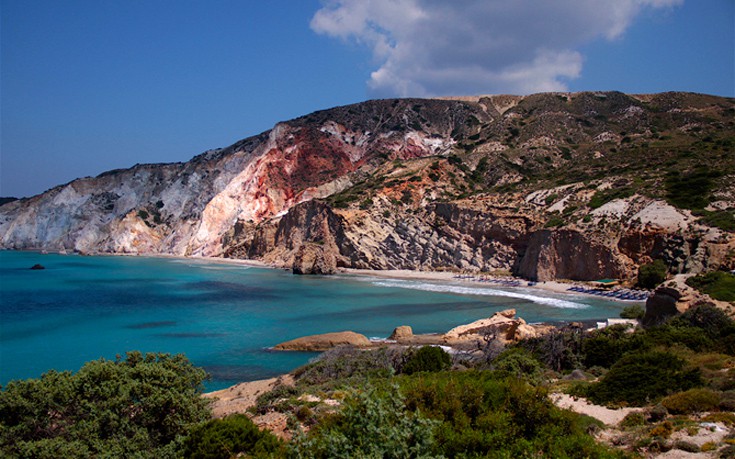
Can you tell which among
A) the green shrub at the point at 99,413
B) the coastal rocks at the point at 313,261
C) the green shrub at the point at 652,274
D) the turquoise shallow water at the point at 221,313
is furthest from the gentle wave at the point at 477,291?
the green shrub at the point at 99,413

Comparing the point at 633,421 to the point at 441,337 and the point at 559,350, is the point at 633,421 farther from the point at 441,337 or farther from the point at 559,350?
the point at 441,337

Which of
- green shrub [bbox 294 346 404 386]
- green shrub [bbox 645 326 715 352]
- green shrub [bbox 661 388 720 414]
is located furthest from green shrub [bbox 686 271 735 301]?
green shrub [bbox 294 346 404 386]

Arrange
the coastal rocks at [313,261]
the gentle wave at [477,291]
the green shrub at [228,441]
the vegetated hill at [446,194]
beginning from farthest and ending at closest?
the coastal rocks at [313,261], the vegetated hill at [446,194], the gentle wave at [477,291], the green shrub at [228,441]

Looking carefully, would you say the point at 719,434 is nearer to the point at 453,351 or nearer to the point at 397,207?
the point at 453,351

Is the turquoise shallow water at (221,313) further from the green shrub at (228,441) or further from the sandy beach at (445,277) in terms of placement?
the green shrub at (228,441)

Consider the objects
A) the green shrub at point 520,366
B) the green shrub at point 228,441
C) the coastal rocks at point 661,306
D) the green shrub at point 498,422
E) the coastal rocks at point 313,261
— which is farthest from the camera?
the coastal rocks at point 313,261

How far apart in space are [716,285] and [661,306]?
7.05 ft

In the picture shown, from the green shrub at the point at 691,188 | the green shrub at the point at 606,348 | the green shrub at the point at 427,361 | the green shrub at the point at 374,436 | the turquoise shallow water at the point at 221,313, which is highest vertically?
the green shrub at the point at 691,188

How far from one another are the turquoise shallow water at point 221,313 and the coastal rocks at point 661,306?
7.15 m

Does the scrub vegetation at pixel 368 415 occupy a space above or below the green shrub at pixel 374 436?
below

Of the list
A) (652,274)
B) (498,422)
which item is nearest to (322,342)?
(498,422)

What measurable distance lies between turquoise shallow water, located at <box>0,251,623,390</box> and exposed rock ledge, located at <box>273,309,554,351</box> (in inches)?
38.9

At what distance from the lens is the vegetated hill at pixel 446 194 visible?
43.3m

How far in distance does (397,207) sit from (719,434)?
55.0m
